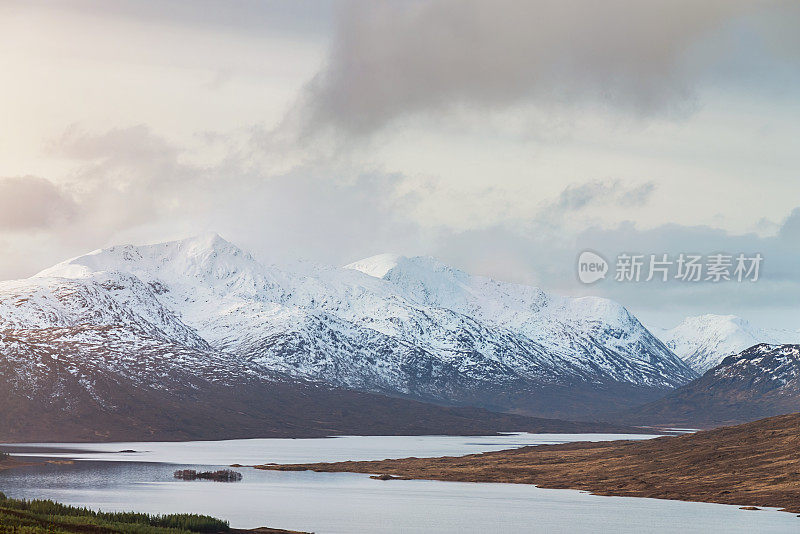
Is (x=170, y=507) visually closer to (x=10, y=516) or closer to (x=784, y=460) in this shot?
(x=10, y=516)

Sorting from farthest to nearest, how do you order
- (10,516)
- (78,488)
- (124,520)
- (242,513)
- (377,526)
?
(78,488)
(242,513)
(377,526)
(124,520)
(10,516)

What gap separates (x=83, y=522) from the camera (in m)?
103

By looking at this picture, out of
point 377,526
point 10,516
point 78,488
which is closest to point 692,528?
point 377,526

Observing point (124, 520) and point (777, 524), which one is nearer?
point (124, 520)

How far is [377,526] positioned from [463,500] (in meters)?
41.5

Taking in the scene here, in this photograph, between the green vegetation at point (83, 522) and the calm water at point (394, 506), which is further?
the calm water at point (394, 506)

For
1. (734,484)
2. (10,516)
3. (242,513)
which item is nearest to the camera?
(10,516)

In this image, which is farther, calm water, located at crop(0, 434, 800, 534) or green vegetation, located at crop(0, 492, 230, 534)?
calm water, located at crop(0, 434, 800, 534)

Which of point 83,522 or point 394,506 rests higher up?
point 394,506

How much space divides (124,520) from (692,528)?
65410 mm

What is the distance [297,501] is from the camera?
158m

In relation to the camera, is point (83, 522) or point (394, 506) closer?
point (83, 522)

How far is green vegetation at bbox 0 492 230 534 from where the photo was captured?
91.6 meters

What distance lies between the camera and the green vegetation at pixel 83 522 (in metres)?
91.6
